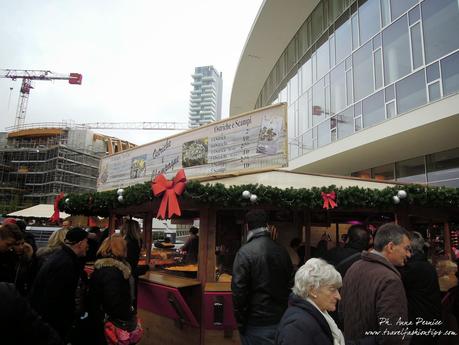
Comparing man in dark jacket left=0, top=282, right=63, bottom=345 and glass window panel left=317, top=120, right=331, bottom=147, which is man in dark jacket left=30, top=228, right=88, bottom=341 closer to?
man in dark jacket left=0, top=282, right=63, bottom=345

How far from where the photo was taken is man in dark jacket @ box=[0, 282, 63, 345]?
61.6 inches

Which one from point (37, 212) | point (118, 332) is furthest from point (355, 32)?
point (37, 212)

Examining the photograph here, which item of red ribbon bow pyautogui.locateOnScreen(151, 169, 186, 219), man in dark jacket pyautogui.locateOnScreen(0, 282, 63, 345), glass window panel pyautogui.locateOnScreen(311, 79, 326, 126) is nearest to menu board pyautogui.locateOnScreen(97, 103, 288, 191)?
red ribbon bow pyautogui.locateOnScreen(151, 169, 186, 219)

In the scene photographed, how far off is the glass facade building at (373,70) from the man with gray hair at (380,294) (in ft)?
24.1

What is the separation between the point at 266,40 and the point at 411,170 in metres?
11.9

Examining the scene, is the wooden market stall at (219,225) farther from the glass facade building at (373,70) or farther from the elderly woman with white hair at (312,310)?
the glass facade building at (373,70)

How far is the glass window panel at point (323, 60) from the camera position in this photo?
47.9 ft

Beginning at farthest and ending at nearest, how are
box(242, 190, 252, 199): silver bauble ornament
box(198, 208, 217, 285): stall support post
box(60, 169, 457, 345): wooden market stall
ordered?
box(198, 208, 217, 285): stall support post, box(60, 169, 457, 345): wooden market stall, box(242, 190, 252, 199): silver bauble ornament

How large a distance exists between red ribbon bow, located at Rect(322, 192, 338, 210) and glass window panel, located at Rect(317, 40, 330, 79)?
435 inches

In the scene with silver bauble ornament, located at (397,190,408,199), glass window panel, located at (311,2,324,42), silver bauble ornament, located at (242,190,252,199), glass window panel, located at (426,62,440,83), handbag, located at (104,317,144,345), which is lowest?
handbag, located at (104,317,144,345)

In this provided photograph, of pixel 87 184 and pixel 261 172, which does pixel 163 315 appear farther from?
pixel 87 184

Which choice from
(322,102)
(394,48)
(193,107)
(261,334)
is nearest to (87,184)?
(322,102)

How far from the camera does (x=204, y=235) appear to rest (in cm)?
523

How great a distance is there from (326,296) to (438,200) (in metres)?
4.18
